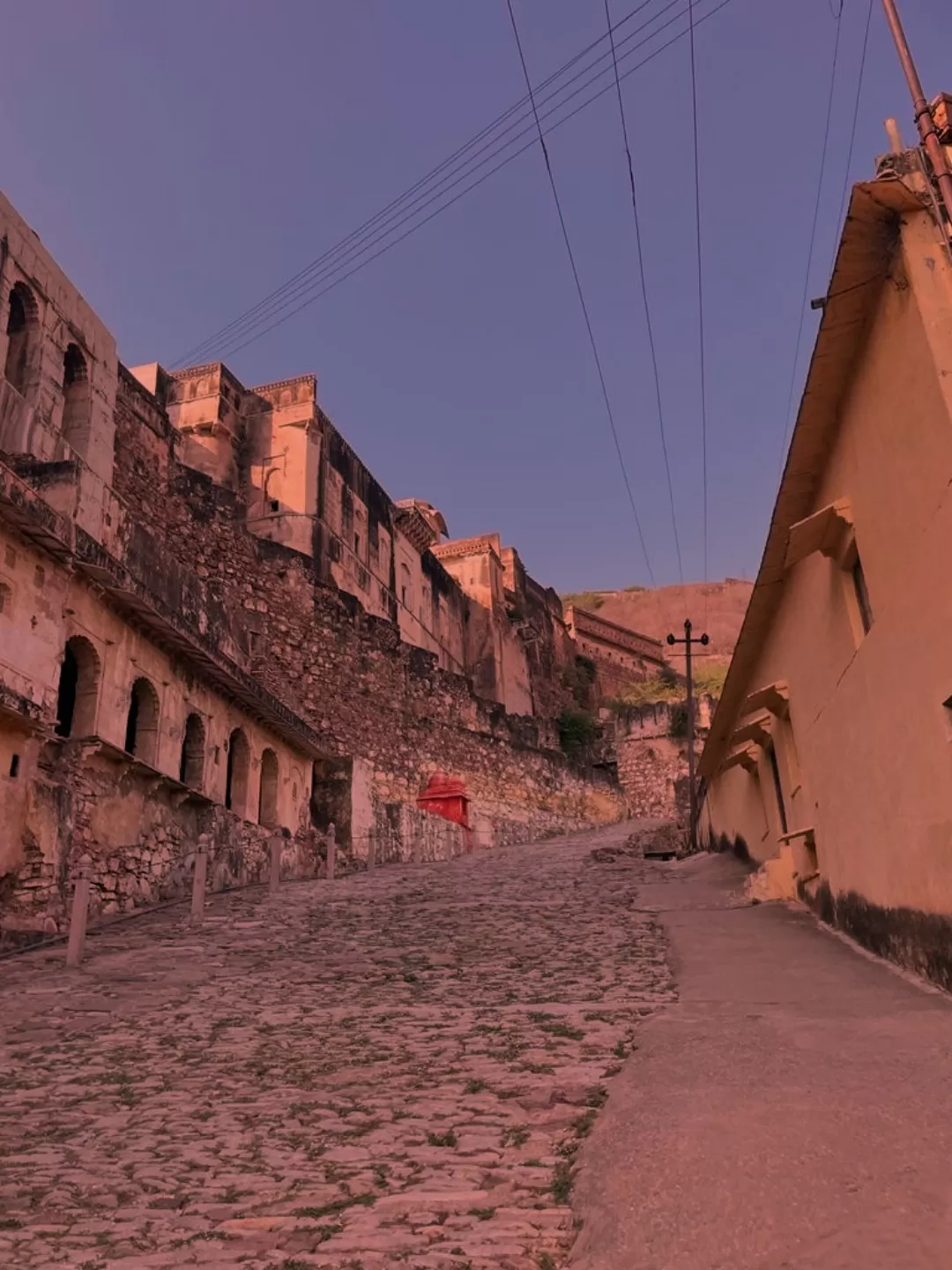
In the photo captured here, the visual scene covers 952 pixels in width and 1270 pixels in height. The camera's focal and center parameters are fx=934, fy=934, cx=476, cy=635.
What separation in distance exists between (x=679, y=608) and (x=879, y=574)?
6843cm

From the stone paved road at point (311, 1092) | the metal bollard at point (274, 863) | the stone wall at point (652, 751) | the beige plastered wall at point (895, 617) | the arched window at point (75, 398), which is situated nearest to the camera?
the stone paved road at point (311, 1092)

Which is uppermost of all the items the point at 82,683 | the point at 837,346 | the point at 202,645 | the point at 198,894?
the point at 202,645

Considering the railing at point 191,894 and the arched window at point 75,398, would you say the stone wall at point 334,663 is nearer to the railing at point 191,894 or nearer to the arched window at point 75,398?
the railing at point 191,894

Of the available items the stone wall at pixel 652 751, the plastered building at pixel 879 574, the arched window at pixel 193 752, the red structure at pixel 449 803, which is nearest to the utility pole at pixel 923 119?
the plastered building at pixel 879 574

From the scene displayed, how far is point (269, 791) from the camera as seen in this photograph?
19031 mm

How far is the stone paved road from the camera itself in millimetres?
3355

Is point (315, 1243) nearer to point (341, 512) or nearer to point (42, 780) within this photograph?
point (42, 780)

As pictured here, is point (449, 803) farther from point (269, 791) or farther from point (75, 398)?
point (75, 398)

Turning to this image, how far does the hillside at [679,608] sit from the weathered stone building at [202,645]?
33118 millimetres

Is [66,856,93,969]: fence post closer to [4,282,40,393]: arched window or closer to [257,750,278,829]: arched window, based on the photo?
[257,750,278,829]: arched window

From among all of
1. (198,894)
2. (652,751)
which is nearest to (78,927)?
(198,894)

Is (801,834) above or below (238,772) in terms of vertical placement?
below

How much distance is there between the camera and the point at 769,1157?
3.59 meters

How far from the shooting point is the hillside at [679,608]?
238 feet
